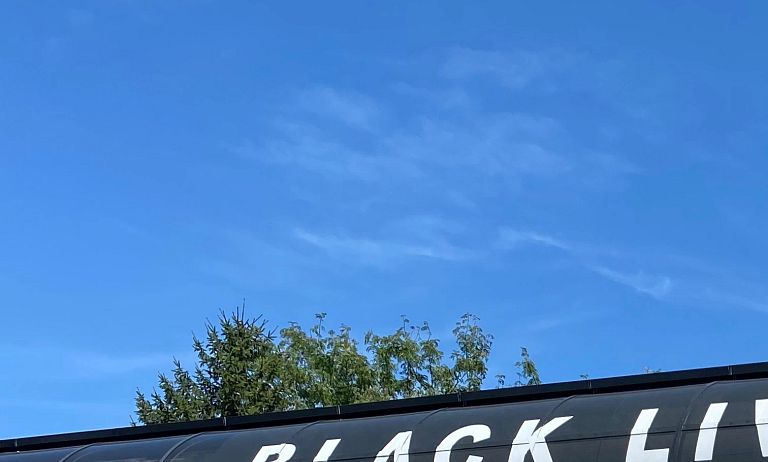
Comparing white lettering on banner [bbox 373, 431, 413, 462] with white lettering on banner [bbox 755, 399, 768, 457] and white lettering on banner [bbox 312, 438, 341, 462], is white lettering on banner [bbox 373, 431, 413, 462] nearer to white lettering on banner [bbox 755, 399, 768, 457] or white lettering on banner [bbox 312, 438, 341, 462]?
white lettering on banner [bbox 312, 438, 341, 462]

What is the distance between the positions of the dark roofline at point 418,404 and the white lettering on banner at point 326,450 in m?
1.24

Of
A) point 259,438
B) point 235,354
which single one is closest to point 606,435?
point 259,438

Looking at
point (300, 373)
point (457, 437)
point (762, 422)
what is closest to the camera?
point (762, 422)

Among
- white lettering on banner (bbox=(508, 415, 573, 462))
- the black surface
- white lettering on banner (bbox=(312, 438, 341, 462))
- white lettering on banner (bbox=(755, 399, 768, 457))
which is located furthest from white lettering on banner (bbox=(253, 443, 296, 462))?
white lettering on banner (bbox=(755, 399, 768, 457))

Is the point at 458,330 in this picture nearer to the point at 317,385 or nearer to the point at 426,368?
the point at 426,368

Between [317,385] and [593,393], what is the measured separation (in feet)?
153

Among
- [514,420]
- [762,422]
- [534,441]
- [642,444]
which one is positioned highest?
[514,420]

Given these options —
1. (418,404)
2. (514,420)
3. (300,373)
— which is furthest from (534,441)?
(300,373)

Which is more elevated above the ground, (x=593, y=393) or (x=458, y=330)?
(x=458, y=330)

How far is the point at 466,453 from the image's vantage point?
20.0 meters

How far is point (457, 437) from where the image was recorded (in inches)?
805

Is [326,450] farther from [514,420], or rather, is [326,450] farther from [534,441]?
[534,441]

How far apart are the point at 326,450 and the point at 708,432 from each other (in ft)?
24.0

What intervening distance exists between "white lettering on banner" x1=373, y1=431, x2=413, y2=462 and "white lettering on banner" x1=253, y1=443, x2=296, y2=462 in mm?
2096
